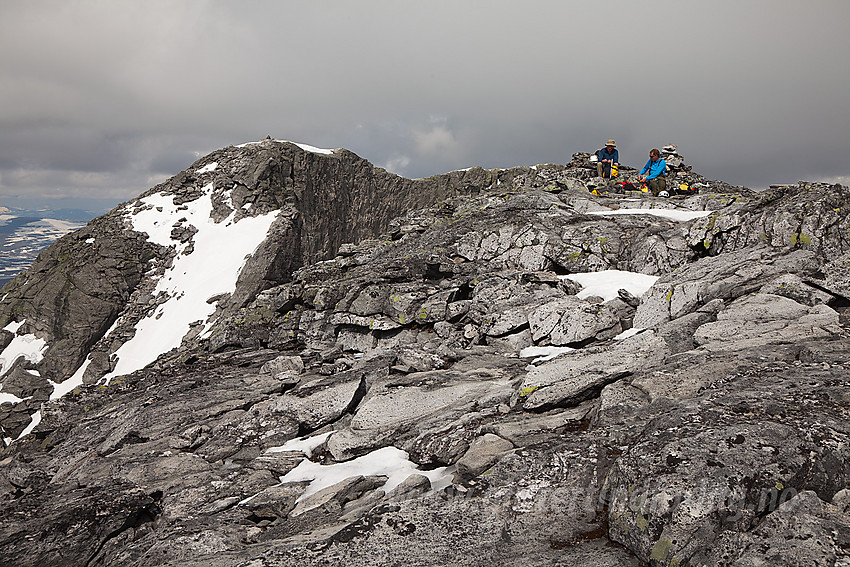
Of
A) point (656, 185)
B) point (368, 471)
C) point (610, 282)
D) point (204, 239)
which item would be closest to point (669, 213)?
point (610, 282)

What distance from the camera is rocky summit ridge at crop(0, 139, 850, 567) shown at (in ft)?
24.8

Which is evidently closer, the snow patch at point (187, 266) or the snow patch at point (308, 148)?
the snow patch at point (187, 266)

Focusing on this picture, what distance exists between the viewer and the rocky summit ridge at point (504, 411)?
24.8 ft

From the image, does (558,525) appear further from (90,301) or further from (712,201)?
(90,301)

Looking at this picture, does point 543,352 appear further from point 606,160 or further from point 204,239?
point 204,239

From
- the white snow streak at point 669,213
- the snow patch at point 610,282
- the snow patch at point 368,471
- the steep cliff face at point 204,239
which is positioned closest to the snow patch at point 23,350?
the steep cliff face at point 204,239

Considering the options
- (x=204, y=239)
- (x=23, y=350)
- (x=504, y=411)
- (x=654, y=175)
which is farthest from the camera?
(x=204, y=239)

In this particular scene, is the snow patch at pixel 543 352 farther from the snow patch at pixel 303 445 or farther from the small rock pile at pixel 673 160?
the small rock pile at pixel 673 160

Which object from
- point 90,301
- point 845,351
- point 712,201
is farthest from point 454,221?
point 90,301

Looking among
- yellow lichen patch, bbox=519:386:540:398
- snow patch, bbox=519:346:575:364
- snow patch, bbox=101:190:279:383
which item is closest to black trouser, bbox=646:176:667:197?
snow patch, bbox=519:346:575:364

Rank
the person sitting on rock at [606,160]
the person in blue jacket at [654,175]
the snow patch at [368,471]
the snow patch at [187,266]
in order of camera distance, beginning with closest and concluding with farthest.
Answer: the snow patch at [368,471], the person in blue jacket at [654,175], the person sitting on rock at [606,160], the snow patch at [187,266]

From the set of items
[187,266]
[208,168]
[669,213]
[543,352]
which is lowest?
[543,352]

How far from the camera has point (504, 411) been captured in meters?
13.0

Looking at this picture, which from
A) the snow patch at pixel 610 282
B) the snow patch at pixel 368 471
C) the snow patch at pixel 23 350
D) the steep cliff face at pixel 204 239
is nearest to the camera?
the snow patch at pixel 368 471
